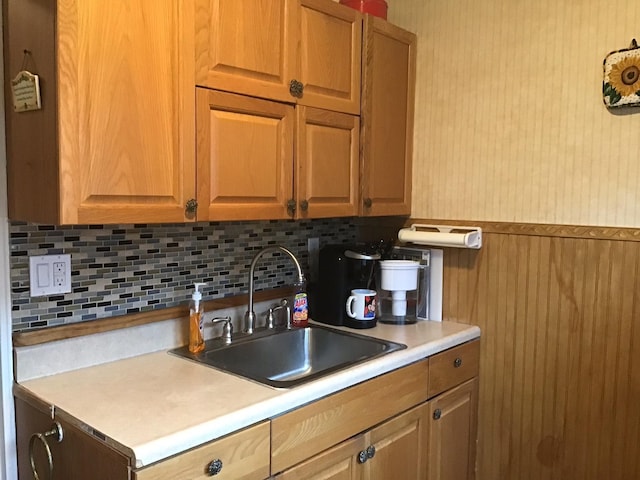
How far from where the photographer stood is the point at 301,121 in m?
1.87

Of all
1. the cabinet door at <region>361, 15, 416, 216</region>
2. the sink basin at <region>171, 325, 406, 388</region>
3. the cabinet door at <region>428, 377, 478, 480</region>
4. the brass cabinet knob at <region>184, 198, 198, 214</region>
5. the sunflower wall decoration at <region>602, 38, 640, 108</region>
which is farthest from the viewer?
the cabinet door at <region>361, 15, 416, 216</region>

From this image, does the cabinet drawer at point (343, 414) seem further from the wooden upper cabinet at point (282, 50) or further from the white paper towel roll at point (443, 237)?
the wooden upper cabinet at point (282, 50)

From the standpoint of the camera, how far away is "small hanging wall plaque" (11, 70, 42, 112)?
1.35 meters

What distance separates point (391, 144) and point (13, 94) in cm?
134

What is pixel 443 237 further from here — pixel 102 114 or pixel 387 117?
pixel 102 114

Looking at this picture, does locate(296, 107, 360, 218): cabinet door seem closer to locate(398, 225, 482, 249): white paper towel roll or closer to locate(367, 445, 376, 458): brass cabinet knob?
locate(398, 225, 482, 249): white paper towel roll

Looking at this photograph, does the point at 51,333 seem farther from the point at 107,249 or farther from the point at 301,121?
the point at 301,121

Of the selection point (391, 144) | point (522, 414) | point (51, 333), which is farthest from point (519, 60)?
point (51, 333)

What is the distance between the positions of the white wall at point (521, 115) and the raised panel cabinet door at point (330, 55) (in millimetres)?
400

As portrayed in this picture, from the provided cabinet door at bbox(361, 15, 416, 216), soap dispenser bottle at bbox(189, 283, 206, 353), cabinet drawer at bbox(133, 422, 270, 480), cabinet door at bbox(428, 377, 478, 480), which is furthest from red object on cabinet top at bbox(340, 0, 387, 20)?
cabinet drawer at bbox(133, 422, 270, 480)

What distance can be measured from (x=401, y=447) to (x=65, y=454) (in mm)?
1024

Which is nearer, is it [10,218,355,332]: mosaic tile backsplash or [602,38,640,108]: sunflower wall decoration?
[10,218,355,332]: mosaic tile backsplash

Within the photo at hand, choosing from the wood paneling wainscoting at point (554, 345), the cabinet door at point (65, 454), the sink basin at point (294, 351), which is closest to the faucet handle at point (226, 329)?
the sink basin at point (294, 351)

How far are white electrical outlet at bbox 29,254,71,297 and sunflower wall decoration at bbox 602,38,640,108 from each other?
176 centimetres
